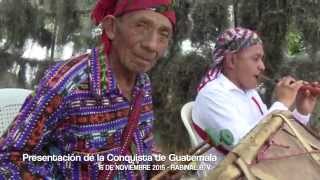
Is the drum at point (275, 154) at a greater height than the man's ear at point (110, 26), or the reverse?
the man's ear at point (110, 26)

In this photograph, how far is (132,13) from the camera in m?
1.41

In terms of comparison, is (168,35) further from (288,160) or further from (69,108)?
(288,160)

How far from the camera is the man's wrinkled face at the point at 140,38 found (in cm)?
139

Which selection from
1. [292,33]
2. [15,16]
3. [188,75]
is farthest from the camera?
[15,16]

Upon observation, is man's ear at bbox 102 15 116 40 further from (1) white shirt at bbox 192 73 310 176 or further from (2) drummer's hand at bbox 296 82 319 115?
(2) drummer's hand at bbox 296 82 319 115

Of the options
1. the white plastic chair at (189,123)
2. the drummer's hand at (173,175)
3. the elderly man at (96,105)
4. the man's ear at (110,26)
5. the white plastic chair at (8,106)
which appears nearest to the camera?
the elderly man at (96,105)

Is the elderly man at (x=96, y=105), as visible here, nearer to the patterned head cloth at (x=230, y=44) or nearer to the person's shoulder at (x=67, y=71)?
the person's shoulder at (x=67, y=71)

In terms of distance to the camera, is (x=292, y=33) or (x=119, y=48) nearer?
(x=119, y=48)

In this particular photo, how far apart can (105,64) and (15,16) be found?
172 inches

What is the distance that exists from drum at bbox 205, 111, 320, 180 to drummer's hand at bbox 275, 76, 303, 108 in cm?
69

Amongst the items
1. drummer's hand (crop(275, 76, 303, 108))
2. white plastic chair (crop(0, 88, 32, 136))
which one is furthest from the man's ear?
drummer's hand (crop(275, 76, 303, 108))

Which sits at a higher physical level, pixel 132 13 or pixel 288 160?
pixel 132 13

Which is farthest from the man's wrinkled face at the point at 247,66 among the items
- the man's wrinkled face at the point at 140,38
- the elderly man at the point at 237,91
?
the man's wrinkled face at the point at 140,38

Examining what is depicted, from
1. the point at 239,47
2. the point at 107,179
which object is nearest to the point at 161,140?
the point at 239,47
